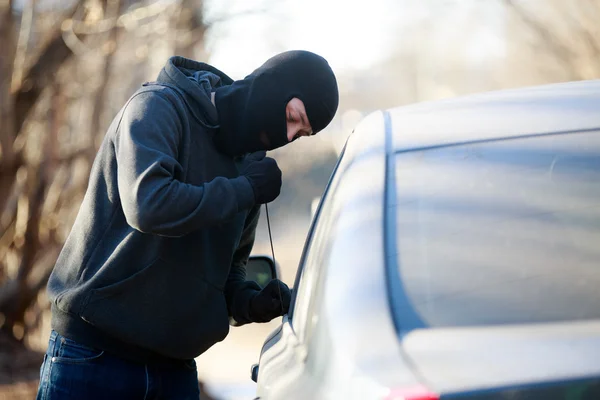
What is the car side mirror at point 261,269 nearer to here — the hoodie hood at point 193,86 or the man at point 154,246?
the man at point 154,246

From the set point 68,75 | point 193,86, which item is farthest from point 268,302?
point 68,75

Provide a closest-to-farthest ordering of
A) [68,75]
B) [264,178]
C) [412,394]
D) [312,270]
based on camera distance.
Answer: [412,394] → [312,270] → [264,178] → [68,75]

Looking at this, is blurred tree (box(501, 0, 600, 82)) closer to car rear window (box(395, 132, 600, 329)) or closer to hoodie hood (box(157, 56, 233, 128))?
hoodie hood (box(157, 56, 233, 128))

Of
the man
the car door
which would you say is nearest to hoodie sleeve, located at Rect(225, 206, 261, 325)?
the man

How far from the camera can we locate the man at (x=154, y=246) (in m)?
2.77

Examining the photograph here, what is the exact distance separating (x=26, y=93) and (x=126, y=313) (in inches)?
250

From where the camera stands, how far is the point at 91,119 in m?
11.4

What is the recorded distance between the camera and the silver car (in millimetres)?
1492

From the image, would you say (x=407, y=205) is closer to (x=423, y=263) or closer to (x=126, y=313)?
(x=423, y=263)

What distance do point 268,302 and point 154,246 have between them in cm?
54

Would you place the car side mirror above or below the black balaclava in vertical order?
below

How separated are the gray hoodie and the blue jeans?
0.03 metres

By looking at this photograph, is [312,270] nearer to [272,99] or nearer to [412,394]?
[412,394]

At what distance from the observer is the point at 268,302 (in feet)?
10.8
